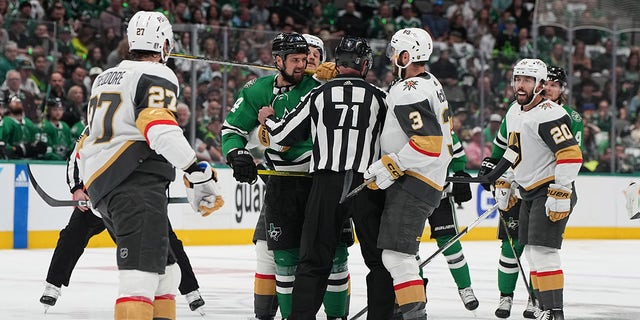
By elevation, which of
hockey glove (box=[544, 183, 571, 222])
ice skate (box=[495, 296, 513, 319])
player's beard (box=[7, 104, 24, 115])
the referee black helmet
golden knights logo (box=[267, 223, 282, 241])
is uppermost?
the referee black helmet

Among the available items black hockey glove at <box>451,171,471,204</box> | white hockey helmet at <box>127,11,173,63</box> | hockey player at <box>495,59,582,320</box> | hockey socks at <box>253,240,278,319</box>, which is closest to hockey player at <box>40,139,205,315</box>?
hockey socks at <box>253,240,278,319</box>

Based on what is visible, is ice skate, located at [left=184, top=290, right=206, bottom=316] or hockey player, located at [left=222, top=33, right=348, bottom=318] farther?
ice skate, located at [left=184, top=290, right=206, bottom=316]

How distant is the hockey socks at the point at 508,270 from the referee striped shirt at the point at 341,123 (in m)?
1.86

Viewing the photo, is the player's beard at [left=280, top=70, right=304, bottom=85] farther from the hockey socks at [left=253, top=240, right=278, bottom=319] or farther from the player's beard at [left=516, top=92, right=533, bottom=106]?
the player's beard at [left=516, top=92, right=533, bottom=106]

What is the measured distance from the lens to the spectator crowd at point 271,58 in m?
10.9

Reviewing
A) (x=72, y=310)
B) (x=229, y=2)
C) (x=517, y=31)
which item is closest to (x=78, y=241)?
(x=72, y=310)

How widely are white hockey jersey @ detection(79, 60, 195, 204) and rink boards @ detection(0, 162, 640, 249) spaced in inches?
259

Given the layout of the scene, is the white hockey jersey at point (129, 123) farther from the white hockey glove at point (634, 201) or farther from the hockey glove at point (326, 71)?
the white hockey glove at point (634, 201)

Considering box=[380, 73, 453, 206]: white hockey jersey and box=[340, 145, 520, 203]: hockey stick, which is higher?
box=[380, 73, 453, 206]: white hockey jersey

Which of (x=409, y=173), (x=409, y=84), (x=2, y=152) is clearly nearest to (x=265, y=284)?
(x=409, y=173)

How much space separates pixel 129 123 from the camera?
429cm

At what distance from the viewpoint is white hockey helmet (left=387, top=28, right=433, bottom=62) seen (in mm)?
5180

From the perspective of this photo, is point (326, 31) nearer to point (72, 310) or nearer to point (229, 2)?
point (229, 2)

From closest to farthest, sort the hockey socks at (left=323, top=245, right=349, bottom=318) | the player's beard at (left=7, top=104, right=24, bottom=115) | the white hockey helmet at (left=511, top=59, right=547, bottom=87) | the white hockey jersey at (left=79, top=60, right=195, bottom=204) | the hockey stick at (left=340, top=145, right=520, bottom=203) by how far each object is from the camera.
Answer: the white hockey jersey at (left=79, top=60, right=195, bottom=204) < the hockey socks at (left=323, top=245, right=349, bottom=318) < the hockey stick at (left=340, top=145, right=520, bottom=203) < the white hockey helmet at (left=511, top=59, right=547, bottom=87) < the player's beard at (left=7, top=104, right=24, bottom=115)
